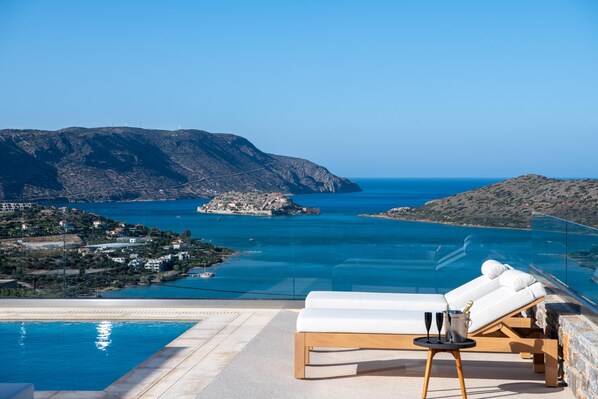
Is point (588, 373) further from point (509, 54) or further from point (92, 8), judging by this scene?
point (509, 54)

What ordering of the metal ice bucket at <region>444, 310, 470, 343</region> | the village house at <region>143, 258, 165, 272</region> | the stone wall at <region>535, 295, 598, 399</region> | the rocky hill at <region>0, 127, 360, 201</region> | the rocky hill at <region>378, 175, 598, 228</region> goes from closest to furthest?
the stone wall at <region>535, 295, 598, 399</region> → the metal ice bucket at <region>444, 310, 470, 343</region> → the rocky hill at <region>378, 175, 598, 228</region> → the village house at <region>143, 258, 165, 272</region> → the rocky hill at <region>0, 127, 360, 201</region>

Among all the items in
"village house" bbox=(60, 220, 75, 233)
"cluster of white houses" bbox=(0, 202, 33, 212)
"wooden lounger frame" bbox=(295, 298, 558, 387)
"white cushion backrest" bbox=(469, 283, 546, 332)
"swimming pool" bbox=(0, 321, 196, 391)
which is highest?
"cluster of white houses" bbox=(0, 202, 33, 212)

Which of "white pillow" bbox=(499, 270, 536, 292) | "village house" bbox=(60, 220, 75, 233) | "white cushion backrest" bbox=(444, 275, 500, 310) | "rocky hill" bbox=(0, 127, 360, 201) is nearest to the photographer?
"white pillow" bbox=(499, 270, 536, 292)

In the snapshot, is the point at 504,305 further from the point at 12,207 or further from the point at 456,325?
the point at 12,207

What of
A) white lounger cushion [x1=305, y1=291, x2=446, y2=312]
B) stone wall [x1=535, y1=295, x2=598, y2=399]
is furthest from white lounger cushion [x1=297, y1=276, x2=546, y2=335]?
white lounger cushion [x1=305, y1=291, x2=446, y2=312]

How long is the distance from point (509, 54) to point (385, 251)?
43.6 ft

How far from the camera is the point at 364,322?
15.8 ft

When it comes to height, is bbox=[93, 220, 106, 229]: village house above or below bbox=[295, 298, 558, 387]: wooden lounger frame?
above

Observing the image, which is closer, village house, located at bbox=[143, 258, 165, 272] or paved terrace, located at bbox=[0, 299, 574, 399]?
paved terrace, located at bbox=[0, 299, 574, 399]

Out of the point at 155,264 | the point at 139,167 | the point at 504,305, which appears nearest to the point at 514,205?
the point at 155,264

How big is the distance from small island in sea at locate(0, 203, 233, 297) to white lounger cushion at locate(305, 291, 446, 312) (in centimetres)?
274

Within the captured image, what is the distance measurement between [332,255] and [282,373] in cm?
284

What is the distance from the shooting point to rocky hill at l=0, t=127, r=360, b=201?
24656 millimetres

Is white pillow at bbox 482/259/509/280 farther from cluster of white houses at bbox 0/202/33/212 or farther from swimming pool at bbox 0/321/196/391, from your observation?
cluster of white houses at bbox 0/202/33/212
